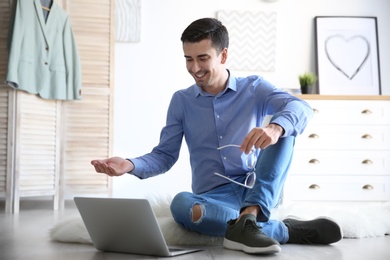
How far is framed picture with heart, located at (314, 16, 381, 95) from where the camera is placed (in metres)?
4.61

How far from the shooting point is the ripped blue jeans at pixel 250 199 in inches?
71.6

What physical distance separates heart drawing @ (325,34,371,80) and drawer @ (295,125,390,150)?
67 cm

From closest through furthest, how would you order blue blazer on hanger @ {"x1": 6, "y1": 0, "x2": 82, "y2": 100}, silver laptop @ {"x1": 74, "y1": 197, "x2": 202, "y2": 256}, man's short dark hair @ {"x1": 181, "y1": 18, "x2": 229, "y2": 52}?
silver laptop @ {"x1": 74, "y1": 197, "x2": 202, "y2": 256}, man's short dark hair @ {"x1": 181, "y1": 18, "x2": 229, "y2": 52}, blue blazer on hanger @ {"x1": 6, "y1": 0, "x2": 82, "y2": 100}

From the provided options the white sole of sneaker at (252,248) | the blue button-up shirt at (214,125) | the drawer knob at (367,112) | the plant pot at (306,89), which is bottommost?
the white sole of sneaker at (252,248)

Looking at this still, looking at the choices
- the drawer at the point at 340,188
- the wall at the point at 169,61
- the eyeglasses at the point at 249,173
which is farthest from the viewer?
the wall at the point at 169,61

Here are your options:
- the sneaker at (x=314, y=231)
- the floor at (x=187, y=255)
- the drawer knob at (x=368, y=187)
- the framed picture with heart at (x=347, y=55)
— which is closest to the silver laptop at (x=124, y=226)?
the floor at (x=187, y=255)

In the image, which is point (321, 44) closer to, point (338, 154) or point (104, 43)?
point (338, 154)

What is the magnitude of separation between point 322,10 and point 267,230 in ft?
10.4

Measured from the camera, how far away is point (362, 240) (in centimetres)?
224

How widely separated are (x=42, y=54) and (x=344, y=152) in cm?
230

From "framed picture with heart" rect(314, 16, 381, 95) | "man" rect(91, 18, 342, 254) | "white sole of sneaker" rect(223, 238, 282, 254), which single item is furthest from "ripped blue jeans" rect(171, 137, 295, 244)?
"framed picture with heart" rect(314, 16, 381, 95)

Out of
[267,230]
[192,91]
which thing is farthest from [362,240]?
[192,91]

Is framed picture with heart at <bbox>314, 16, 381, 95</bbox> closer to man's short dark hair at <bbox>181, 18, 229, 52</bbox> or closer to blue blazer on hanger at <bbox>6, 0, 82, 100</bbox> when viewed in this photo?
blue blazer on hanger at <bbox>6, 0, 82, 100</bbox>

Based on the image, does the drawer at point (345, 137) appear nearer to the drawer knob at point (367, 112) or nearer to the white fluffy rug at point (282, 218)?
the drawer knob at point (367, 112)
